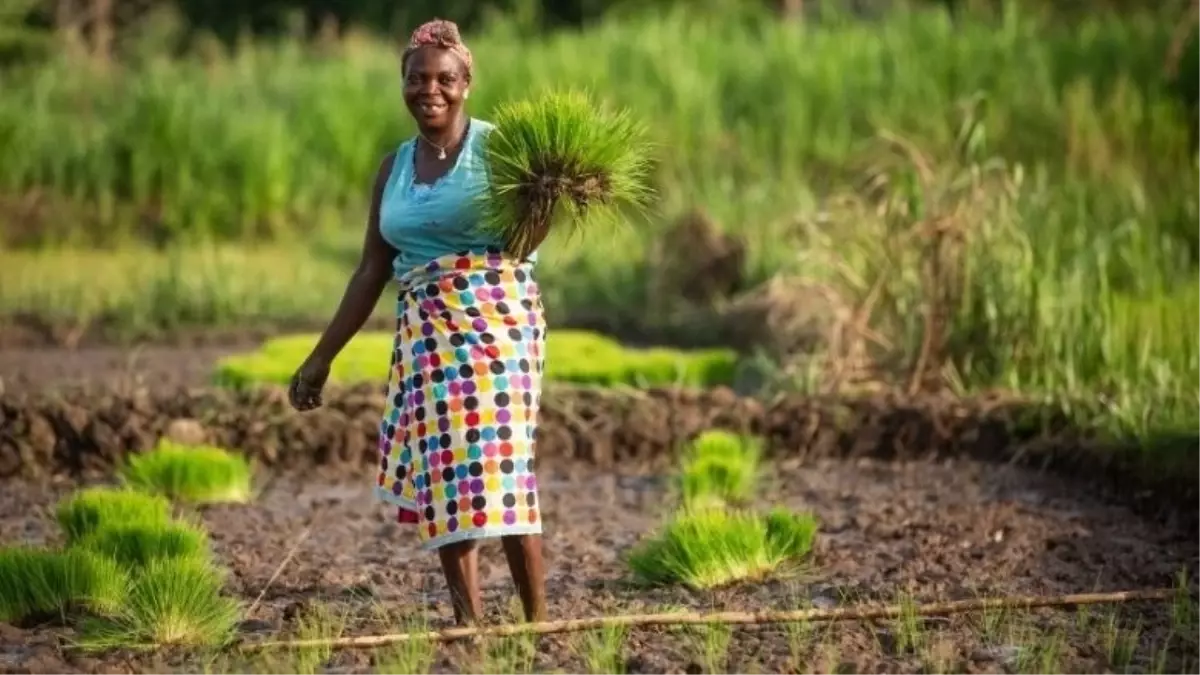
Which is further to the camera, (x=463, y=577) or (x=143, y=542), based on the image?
(x=143, y=542)

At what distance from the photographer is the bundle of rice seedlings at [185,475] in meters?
6.88

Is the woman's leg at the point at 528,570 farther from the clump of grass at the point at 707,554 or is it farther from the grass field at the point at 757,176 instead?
the grass field at the point at 757,176

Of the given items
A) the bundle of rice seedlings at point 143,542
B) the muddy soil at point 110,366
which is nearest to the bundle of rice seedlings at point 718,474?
the bundle of rice seedlings at point 143,542

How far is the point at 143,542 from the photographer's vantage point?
5379 millimetres

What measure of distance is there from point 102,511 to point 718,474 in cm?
192

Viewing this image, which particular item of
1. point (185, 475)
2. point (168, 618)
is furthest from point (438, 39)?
point (185, 475)

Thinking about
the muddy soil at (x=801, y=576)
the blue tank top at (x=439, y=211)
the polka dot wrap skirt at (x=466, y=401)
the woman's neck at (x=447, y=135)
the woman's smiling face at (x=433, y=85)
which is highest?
the woman's smiling face at (x=433, y=85)

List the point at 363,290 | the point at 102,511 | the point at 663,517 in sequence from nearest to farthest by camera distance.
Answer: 1. the point at 363,290
2. the point at 102,511
3. the point at 663,517

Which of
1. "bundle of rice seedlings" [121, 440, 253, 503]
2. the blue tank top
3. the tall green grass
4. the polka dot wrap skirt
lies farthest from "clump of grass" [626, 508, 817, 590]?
the tall green grass

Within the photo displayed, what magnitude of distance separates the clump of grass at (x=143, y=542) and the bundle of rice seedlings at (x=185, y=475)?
1325mm

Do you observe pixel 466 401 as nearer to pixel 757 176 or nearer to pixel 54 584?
pixel 54 584

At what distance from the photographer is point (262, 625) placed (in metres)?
4.94

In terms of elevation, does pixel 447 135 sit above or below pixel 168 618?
above

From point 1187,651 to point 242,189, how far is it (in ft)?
35.3
